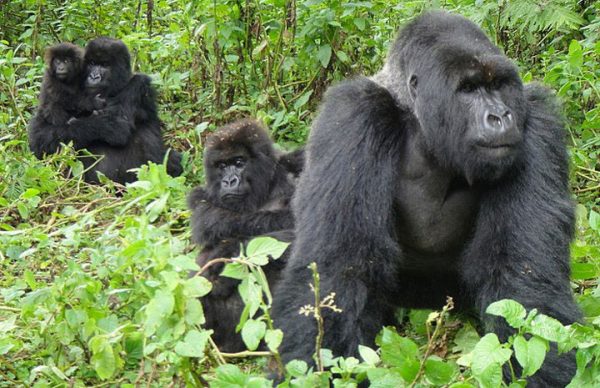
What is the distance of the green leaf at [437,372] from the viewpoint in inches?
112

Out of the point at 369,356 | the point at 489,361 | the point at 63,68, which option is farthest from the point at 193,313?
the point at 63,68

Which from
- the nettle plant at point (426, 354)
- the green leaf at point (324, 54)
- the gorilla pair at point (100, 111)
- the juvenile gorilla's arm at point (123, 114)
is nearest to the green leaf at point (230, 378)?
the nettle plant at point (426, 354)

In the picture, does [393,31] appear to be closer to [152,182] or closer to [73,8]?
[73,8]

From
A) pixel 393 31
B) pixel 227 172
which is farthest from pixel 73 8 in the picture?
pixel 227 172

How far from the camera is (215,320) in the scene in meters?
4.70

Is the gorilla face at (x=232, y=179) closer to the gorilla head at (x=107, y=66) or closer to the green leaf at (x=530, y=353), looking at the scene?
the green leaf at (x=530, y=353)

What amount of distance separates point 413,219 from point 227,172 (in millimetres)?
1410

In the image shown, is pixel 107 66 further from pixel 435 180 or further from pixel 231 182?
pixel 435 180

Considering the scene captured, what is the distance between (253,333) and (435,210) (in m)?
1.37

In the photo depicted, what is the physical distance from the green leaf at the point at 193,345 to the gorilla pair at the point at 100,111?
494 cm

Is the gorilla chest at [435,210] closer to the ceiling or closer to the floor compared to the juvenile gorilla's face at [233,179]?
closer to the ceiling

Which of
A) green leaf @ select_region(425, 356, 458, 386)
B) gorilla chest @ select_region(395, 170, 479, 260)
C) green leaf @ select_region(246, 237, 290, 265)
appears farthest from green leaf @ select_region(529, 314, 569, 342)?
gorilla chest @ select_region(395, 170, 479, 260)

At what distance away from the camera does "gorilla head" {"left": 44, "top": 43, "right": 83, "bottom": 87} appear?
8078 millimetres

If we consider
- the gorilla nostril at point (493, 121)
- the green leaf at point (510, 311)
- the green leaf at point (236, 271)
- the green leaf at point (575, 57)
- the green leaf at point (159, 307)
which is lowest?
the green leaf at point (159, 307)
